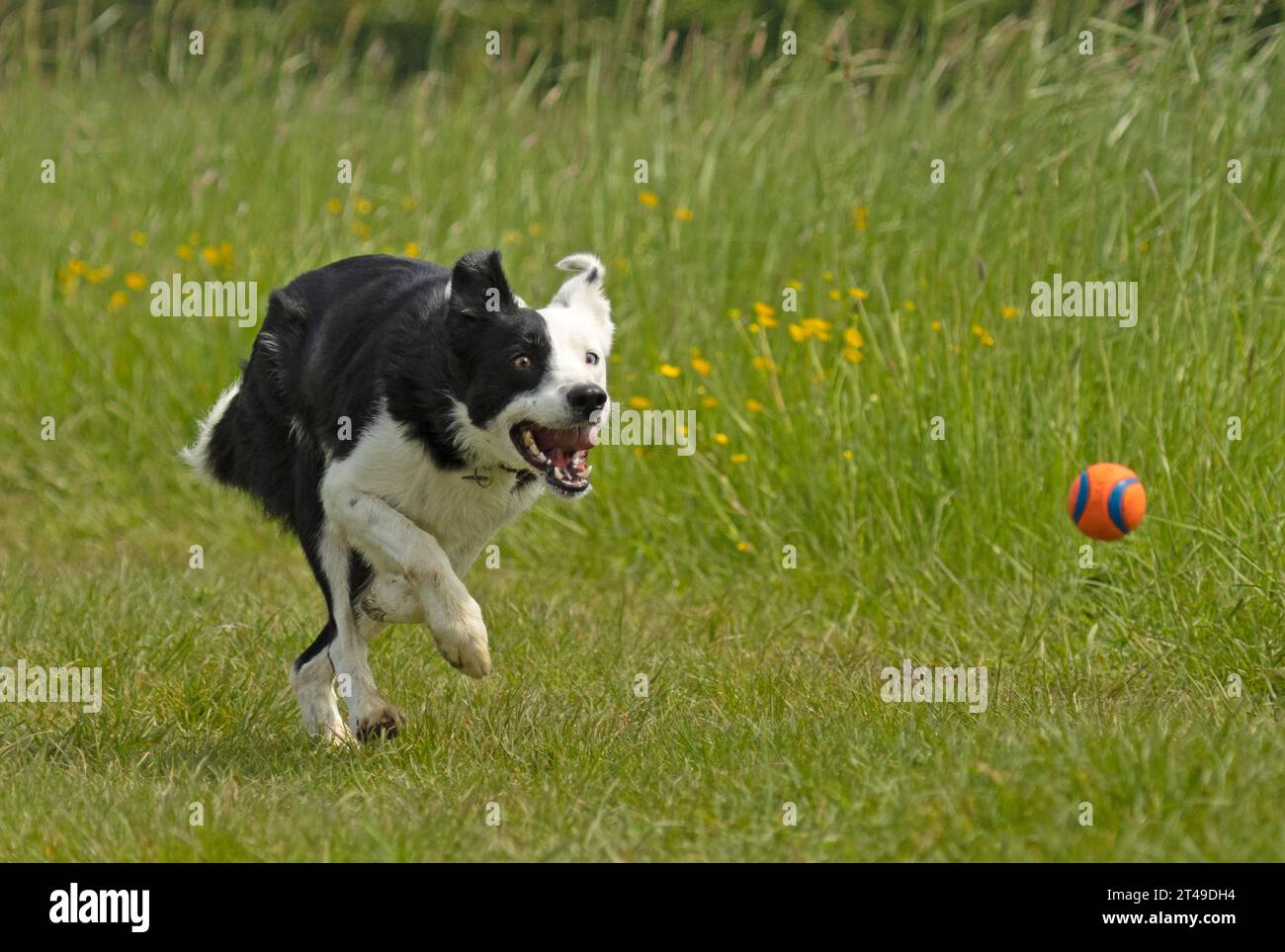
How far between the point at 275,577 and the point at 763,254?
250 centimetres

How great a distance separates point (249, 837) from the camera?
3582 mm

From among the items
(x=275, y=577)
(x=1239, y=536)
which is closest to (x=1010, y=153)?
(x=1239, y=536)

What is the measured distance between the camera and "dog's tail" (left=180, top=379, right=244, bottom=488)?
506 cm

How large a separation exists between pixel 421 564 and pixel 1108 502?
1820mm

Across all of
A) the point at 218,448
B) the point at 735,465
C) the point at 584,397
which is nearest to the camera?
the point at 584,397

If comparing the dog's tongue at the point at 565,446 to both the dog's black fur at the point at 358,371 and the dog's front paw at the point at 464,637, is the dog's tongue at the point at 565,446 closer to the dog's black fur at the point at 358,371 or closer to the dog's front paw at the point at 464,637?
the dog's black fur at the point at 358,371

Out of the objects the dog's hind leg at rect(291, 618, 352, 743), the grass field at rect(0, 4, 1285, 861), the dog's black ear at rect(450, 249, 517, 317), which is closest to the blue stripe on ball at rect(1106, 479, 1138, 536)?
the grass field at rect(0, 4, 1285, 861)

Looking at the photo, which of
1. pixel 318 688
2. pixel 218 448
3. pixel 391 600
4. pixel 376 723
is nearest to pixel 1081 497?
pixel 391 600

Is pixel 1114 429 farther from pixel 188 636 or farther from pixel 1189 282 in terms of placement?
pixel 188 636

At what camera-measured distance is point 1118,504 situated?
4613 millimetres

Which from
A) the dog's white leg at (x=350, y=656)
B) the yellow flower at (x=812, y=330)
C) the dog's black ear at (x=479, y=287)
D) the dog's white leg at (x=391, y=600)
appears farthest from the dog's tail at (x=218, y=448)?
the yellow flower at (x=812, y=330)

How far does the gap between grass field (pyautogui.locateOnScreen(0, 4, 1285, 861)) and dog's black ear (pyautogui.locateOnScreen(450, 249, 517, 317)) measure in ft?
3.55

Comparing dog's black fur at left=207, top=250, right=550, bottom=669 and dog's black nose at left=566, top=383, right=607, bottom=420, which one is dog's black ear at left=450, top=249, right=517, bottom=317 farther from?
dog's black nose at left=566, top=383, right=607, bottom=420

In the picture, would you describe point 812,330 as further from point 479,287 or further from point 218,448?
point 479,287
